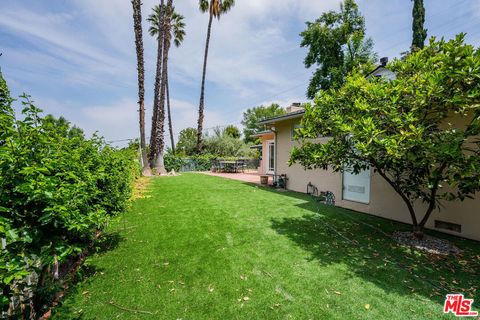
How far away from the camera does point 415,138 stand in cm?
374

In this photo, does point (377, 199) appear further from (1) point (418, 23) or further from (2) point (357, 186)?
(1) point (418, 23)

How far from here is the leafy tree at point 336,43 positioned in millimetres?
21766

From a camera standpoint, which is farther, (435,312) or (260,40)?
(260,40)

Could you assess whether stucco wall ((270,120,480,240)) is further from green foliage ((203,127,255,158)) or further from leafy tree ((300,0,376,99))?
green foliage ((203,127,255,158))

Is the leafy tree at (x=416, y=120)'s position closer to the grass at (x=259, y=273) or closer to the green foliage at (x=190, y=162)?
the grass at (x=259, y=273)

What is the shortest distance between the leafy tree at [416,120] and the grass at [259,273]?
1498 millimetres

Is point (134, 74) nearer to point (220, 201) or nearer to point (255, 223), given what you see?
point (220, 201)

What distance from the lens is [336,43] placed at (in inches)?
896

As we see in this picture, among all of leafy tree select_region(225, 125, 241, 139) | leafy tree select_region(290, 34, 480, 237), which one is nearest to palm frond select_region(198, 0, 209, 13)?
leafy tree select_region(225, 125, 241, 139)

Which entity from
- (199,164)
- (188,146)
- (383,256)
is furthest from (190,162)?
(383,256)

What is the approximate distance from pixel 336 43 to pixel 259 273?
1017 inches

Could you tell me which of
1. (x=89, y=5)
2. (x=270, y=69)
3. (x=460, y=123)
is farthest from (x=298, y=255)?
(x=270, y=69)

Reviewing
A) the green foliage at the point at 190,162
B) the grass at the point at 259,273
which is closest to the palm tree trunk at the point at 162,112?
the green foliage at the point at 190,162

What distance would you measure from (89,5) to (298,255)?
10.5m
